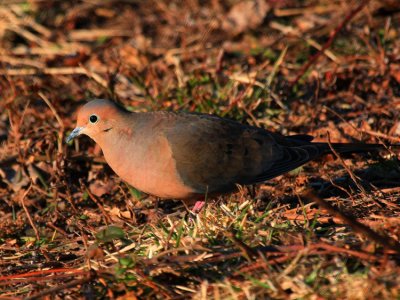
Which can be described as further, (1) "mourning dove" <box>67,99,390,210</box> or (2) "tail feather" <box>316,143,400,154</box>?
(2) "tail feather" <box>316,143,400,154</box>

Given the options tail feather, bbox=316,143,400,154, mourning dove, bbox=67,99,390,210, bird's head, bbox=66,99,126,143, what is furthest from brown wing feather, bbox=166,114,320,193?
bird's head, bbox=66,99,126,143

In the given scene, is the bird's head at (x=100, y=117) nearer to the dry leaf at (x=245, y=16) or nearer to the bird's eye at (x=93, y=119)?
the bird's eye at (x=93, y=119)

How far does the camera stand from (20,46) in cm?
766

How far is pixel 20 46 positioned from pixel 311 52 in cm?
345

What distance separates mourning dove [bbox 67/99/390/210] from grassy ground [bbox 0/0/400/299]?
8.8 inches

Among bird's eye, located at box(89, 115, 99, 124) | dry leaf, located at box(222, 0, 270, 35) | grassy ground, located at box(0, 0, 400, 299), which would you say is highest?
dry leaf, located at box(222, 0, 270, 35)

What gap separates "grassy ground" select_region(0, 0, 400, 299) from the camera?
3207 millimetres

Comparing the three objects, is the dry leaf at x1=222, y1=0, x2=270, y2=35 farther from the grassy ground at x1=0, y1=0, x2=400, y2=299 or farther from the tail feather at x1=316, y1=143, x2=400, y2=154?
the tail feather at x1=316, y1=143, x2=400, y2=154

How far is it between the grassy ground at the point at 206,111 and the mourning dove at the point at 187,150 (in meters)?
0.22

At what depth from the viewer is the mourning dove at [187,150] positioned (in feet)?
14.0

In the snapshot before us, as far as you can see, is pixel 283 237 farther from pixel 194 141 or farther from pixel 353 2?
pixel 353 2

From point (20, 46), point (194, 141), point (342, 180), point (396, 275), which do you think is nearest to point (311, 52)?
point (342, 180)

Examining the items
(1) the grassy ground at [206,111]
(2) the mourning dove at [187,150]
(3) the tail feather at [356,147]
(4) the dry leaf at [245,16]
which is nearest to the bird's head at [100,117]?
(2) the mourning dove at [187,150]

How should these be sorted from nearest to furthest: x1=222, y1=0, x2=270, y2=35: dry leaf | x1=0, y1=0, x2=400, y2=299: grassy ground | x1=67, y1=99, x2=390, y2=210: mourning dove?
x1=0, y1=0, x2=400, y2=299: grassy ground < x1=67, y1=99, x2=390, y2=210: mourning dove < x1=222, y1=0, x2=270, y2=35: dry leaf
